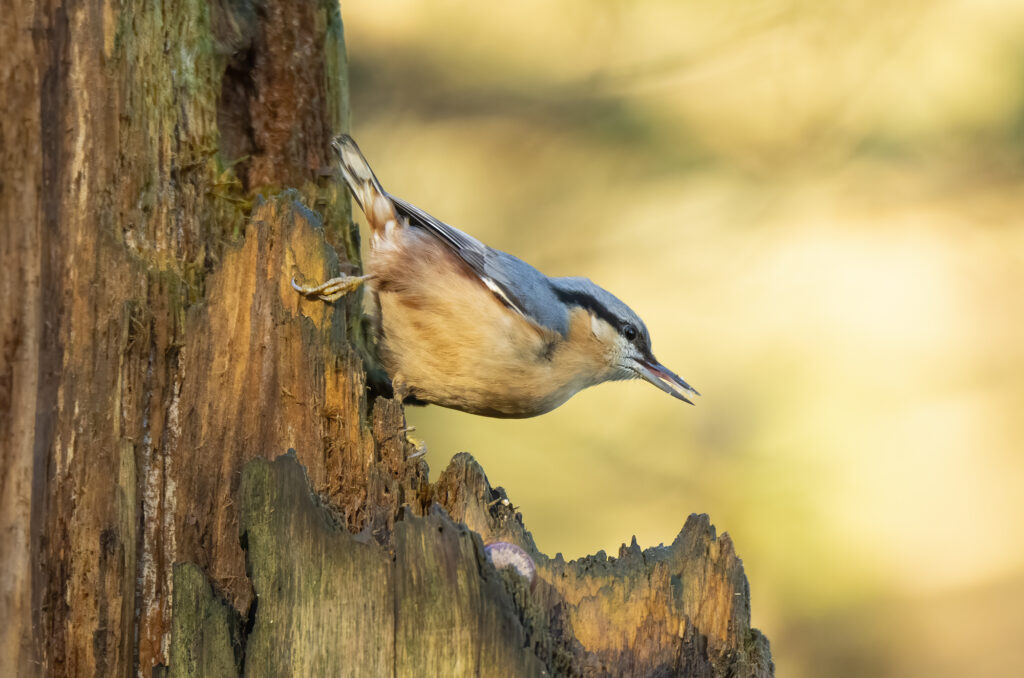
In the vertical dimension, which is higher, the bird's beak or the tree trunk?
the bird's beak

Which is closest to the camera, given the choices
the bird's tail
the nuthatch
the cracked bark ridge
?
the cracked bark ridge

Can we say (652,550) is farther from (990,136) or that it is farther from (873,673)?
(990,136)

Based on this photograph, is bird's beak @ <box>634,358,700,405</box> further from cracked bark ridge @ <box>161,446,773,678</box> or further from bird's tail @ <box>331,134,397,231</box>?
cracked bark ridge @ <box>161,446,773,678</box>

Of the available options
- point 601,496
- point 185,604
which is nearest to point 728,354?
point 601,496

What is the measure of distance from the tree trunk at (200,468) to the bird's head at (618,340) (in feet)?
4.39

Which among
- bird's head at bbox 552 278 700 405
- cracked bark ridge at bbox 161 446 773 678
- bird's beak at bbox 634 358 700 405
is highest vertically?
bird's head at bbox 552 278 700 405

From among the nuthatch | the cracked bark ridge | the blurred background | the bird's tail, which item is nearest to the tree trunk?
the cracked bark ridge

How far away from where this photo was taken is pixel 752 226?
4.69 meters

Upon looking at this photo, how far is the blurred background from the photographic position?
4.54 m

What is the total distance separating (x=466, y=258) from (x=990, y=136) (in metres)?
2.79

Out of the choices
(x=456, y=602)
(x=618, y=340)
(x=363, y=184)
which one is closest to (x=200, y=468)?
(x=456, y=602)

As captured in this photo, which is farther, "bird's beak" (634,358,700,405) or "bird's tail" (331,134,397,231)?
"bird's beak" (634,358,700,405)

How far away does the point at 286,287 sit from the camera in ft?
7.20

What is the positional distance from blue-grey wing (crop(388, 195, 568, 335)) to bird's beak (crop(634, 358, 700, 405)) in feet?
1.27
